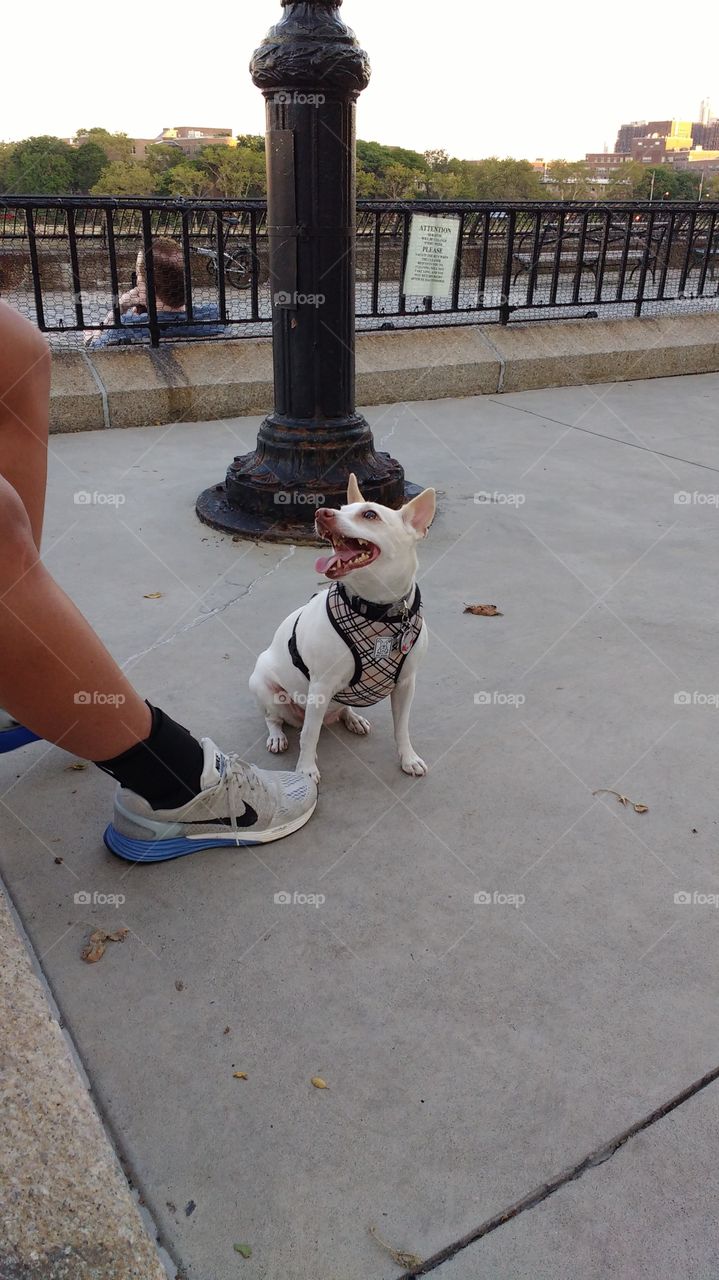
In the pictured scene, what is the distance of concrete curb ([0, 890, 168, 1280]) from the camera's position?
3.79 feet

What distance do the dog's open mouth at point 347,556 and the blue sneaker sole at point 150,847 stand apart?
2.53ft

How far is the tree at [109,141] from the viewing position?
8450 cm

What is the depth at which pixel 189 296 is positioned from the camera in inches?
254

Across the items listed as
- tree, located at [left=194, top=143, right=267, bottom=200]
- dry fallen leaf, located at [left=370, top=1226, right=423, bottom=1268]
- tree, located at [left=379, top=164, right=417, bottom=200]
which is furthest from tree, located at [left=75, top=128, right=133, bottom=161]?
dry fallen leaf, located at [left=370, top=1226, right=423, bottom=1268]

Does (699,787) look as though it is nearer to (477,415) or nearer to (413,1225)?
(413,1225)

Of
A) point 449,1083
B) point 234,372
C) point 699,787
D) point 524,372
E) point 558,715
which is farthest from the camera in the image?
point 524,372

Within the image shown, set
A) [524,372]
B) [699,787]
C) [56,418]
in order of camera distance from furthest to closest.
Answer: [524,372] → [56,418] → [699,787]

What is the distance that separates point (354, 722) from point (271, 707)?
0.32 metres

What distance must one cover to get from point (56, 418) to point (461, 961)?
5105mm

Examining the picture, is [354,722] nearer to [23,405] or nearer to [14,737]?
[14,737]

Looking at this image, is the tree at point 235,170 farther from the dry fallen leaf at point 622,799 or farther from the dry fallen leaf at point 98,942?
the dry fallen leaf at point 98,942

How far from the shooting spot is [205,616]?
141 inches

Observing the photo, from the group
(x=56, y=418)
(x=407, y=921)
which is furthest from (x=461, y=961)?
(x=56, y=418)

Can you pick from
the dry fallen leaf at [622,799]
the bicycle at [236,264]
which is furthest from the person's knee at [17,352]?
the bicycle at [236,264]
